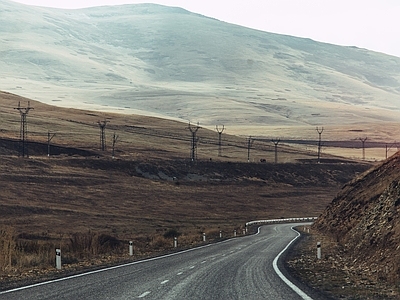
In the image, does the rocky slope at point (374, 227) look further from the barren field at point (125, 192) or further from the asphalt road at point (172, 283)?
the barren field at point (125, 192)

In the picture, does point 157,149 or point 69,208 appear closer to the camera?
point 69,208

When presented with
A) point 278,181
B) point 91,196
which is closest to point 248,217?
point 91,196

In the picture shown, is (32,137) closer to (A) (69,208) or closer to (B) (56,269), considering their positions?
(A) (69,208)

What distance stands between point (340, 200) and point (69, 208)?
32861 mm

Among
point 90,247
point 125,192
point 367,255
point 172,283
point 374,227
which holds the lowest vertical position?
point 125,192

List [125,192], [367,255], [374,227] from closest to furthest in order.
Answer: [367,255] < [374,227] < [125,192]

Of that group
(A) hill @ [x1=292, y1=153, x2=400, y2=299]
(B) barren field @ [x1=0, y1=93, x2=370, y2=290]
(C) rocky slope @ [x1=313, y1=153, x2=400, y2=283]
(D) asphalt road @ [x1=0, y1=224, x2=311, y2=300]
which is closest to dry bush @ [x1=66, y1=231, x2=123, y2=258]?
(B) barren field @ [x1=0, y1=93, x2=370, y2=290]

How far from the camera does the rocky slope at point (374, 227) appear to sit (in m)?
20.2

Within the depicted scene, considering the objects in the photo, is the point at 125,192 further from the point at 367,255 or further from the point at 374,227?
the point at 367,255

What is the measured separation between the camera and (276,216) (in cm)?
8600

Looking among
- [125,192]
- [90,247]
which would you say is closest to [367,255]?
[90,247]

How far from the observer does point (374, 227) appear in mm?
25266

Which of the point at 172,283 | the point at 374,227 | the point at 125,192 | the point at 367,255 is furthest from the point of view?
the point at 125,192

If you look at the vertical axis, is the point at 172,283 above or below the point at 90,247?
above
